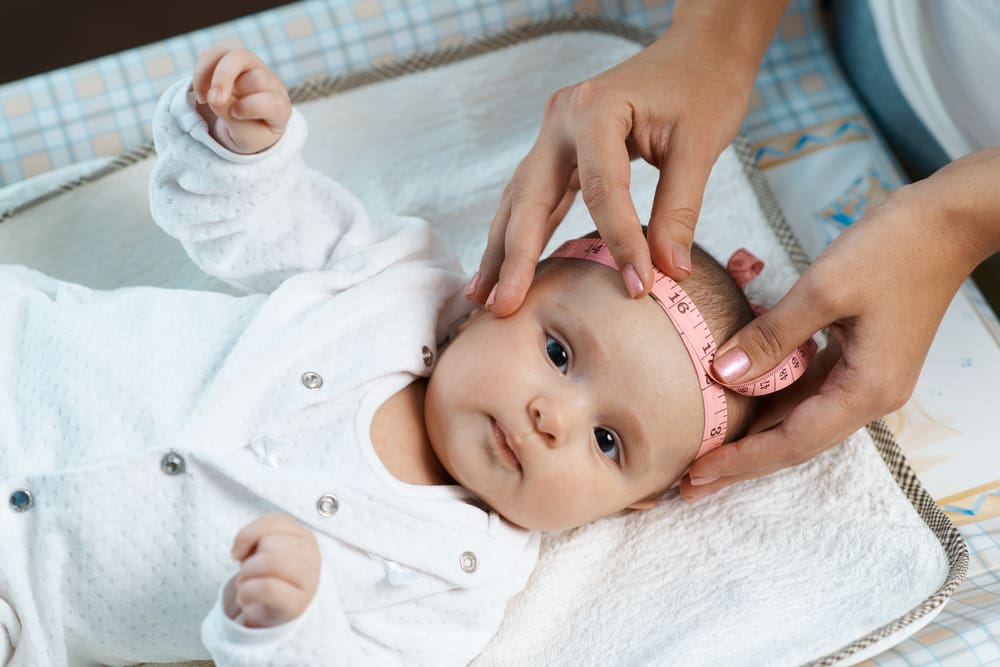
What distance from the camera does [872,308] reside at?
44.2 inches

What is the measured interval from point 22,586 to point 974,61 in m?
1.56

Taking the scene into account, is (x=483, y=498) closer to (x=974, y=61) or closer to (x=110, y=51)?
(x=974, y=61)

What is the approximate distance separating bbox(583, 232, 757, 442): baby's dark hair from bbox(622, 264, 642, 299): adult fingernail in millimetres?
86

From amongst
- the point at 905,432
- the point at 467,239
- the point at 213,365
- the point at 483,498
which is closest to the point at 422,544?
the point at 483,498

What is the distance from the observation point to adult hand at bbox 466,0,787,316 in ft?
3.73

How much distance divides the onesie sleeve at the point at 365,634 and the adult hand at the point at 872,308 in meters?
0.37

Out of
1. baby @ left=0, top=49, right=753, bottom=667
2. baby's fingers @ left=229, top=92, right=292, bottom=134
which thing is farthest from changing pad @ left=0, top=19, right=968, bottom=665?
baby's fingers @ left=229, top=92, right=292, bottom=134

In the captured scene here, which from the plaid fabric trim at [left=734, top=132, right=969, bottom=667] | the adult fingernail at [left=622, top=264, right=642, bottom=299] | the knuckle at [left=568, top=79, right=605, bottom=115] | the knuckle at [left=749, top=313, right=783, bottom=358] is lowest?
the plaid fabric trim at [left=734, top=132, right=969, bottom=667]

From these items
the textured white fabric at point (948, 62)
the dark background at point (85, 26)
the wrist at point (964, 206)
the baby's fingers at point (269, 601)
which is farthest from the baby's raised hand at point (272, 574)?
the dark background at point (85, 26)

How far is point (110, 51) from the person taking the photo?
2.48 m

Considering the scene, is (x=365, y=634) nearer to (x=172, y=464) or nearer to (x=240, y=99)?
(x=172, y=464)

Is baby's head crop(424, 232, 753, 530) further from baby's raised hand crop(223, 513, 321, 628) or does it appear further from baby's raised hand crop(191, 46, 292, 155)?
baby's raised hand crop(191, 46, 292, 155)

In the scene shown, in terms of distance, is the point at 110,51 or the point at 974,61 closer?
the point at 974,61

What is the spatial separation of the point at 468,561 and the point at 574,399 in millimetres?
256
